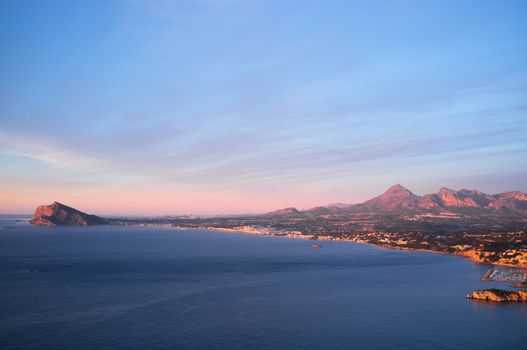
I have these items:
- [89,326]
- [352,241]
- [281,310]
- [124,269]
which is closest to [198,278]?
[124,269]

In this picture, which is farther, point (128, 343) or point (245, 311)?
point (245, 311)

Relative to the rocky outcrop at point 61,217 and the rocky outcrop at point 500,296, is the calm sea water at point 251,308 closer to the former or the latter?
the rocky outcrop at point 500,296

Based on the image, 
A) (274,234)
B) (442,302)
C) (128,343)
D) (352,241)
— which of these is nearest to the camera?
(128,343)

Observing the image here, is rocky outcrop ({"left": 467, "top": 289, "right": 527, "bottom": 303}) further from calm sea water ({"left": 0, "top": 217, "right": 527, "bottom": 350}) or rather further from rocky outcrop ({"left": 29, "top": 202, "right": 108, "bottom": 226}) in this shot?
rocky outcrop ({"left": 29, "top": 202, "right": 108, "bottom": 226})

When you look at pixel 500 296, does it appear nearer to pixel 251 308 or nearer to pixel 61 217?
pixel 251 308

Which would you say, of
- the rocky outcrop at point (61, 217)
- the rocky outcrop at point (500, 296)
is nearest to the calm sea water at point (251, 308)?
the rocky outcrop at point (500, 296)

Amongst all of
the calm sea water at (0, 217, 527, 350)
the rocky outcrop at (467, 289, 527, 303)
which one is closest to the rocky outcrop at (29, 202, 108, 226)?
the calm sea water at (0, 217, 527, 350)

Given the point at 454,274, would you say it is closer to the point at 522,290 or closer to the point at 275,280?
the point at 522,290
